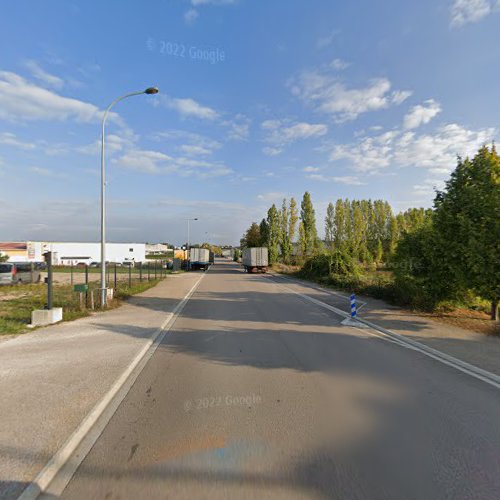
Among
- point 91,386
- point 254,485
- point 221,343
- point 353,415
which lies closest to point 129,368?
point 91,386

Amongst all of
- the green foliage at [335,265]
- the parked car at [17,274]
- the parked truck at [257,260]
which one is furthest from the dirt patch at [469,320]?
the parked truck at [257,260]

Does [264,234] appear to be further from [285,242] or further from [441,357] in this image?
[441,357]

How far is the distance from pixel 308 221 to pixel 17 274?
4083 centimetres

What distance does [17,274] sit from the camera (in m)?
22.4

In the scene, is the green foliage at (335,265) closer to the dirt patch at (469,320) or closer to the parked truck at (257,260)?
the dirt patch at (469,320)

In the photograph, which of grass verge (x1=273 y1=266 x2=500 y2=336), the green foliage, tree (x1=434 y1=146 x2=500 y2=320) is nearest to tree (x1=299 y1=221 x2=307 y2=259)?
the green foliage

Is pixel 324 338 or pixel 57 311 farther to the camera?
pixel 57 311

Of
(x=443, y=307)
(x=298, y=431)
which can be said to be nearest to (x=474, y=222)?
(x=443, y=307)

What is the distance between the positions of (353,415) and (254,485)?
1790mm

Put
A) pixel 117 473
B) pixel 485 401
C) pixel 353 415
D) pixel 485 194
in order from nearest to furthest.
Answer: pixel 117 473, pixel 353 415, pixel 485 401, pixel 485 194

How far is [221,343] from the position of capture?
6.98 m

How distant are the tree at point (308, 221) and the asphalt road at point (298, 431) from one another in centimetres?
4488

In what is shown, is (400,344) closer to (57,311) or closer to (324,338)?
(324,338)

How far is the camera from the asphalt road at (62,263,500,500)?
8.64 ft
